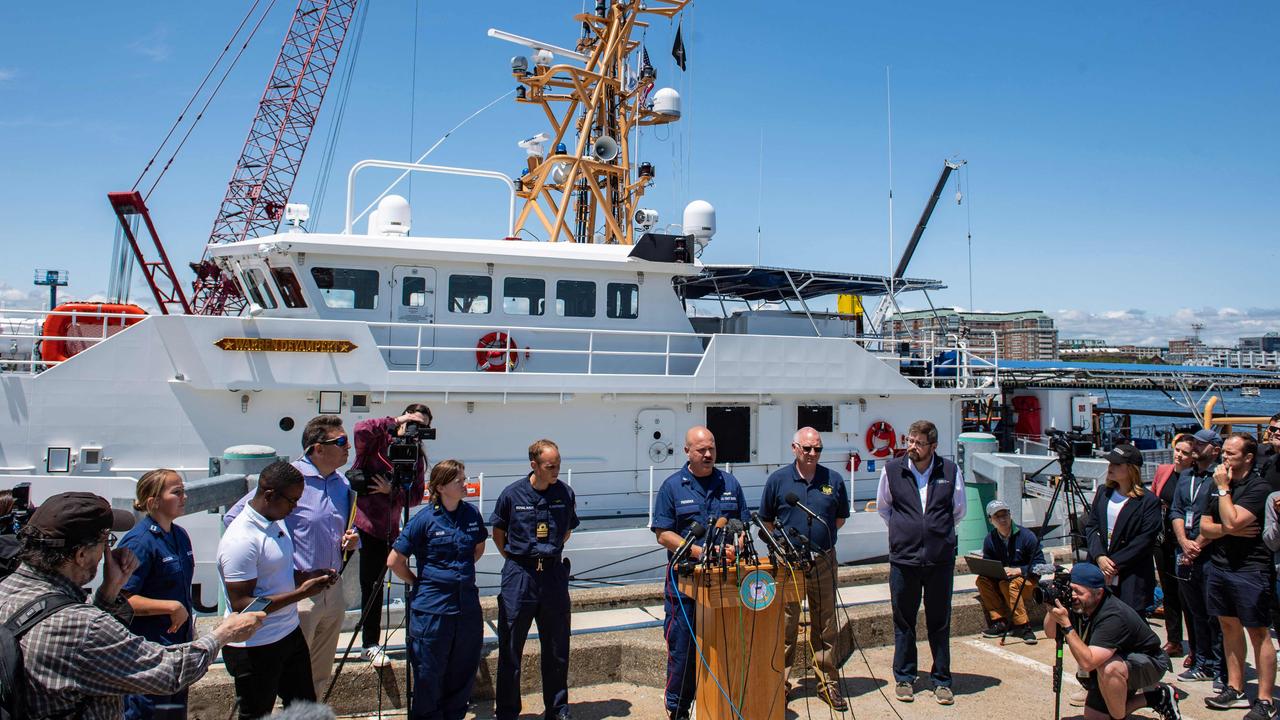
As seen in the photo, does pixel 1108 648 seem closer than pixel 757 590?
Yes

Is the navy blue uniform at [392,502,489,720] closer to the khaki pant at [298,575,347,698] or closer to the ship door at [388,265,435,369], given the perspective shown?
the khaki pant at [298,575,347,698]

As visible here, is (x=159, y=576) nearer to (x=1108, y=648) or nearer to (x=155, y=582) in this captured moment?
(x=155, y=582)

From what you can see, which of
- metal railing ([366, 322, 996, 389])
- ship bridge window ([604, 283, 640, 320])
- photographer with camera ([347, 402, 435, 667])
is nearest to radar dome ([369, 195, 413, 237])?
metal railing ([366, 322, 996, 389])

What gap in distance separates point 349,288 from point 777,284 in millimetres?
6501

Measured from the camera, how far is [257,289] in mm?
11188

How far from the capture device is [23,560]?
256 cm

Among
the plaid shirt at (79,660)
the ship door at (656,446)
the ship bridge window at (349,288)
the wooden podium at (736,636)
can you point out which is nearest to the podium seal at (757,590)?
the wooden podium at (736,636)

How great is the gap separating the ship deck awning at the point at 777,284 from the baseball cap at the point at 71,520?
1010cm

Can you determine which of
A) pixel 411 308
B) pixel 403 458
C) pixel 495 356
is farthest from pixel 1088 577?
pixel 411 308

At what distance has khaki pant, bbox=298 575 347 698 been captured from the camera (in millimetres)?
4586

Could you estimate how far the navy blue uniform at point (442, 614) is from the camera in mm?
4547

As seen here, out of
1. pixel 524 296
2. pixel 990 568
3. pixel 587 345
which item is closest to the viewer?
pixel 990 568

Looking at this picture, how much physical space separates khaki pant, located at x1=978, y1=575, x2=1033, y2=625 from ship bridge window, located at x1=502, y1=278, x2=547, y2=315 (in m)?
6.69

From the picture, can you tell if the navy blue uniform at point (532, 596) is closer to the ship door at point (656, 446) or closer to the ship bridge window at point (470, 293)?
the ship door at point (656, 446)
